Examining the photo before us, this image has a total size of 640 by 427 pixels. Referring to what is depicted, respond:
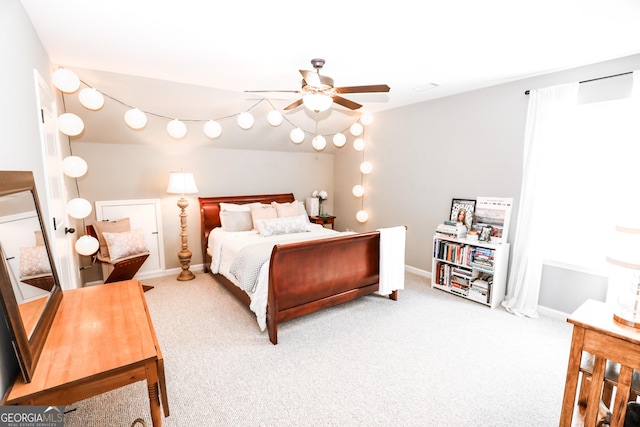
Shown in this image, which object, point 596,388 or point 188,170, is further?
point 188,170

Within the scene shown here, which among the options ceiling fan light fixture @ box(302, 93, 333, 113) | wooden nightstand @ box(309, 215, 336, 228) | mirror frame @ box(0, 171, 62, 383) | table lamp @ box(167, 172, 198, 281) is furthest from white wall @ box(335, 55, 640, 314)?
mirror frame @ box(0, 171, 62, 383)

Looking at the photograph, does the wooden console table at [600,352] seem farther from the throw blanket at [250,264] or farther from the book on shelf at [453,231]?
the throw blanket at [250,264]

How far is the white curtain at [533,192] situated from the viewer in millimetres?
3002

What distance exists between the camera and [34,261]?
134 cm

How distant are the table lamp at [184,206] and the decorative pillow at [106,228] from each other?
0.68m

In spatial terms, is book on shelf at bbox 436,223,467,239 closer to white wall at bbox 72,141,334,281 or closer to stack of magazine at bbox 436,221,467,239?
stack of magazine at bbox 436,221,467,239

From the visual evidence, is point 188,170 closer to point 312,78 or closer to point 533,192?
point 312,78

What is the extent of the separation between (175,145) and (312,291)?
3038mm

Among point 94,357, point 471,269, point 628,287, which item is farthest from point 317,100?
point 471,269

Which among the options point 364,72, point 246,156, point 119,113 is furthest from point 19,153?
point 246,156

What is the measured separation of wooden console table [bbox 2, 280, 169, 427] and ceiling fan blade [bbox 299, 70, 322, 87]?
1911 mm

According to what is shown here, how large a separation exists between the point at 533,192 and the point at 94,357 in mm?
3878

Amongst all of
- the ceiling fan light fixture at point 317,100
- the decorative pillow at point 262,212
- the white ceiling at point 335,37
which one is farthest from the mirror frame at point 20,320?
the decorative pillow at point 262,212

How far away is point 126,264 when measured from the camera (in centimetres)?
355
